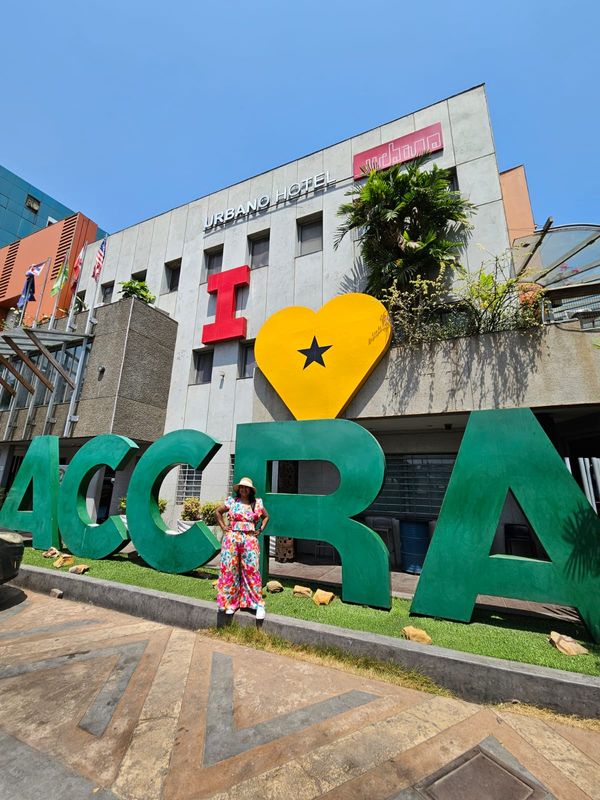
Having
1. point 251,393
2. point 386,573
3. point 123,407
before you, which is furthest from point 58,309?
point 386,573

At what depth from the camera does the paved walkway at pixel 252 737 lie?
95.9 inches

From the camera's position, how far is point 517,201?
14289mm

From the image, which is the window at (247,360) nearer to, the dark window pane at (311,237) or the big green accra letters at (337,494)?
the dark window pane at (311,237)

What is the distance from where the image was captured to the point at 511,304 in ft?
28.1

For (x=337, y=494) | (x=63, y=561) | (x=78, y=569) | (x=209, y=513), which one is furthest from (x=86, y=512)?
(x=337, y=494)

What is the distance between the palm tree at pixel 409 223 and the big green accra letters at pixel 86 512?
8.23 meters

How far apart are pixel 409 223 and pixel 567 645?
34.8ft

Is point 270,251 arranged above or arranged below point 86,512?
above

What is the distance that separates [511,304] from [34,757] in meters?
A: 10.5

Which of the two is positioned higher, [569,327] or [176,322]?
[176,322]

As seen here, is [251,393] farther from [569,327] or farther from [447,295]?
[569,327]

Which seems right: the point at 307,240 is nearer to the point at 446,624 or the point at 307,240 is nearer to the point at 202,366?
the point at 202,366

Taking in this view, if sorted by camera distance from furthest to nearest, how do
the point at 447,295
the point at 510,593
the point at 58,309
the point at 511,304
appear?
the point at 58,309
the point at 447,295
the point at 511,304
the point at 510,593

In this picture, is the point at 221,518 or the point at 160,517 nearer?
the point at 221,518
